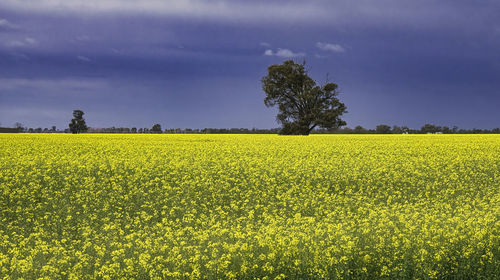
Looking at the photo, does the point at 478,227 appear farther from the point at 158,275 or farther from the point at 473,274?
the point at 158,275

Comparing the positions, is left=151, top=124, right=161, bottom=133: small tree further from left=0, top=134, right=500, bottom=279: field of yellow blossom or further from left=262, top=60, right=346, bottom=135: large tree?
left=0, top=134, right=500, bottom=279: field of yellow blossom

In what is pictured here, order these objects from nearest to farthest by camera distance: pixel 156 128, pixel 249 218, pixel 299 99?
pixel 249 218, pixel 299 99, pixel 156 128

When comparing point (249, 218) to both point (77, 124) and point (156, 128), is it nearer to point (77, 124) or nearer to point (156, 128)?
point (156, 128)

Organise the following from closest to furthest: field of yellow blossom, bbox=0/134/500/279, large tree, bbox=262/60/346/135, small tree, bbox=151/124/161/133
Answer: field of yellow blossom, bbox=0/134/500/279
large tree, bbox=262/60/346/135
small tree, bbox=151/124/161/133

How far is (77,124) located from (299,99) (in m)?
58.2

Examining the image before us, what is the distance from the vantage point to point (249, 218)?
1188 centimetres

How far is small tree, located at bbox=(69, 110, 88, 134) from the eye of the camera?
9731 centimetres

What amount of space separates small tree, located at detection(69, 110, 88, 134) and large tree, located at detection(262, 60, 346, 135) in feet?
172

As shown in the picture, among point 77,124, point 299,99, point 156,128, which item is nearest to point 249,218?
point 299,99

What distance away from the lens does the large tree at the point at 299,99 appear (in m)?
63.9

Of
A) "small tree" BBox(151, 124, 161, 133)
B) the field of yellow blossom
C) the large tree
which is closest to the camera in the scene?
the field of yellow blossom

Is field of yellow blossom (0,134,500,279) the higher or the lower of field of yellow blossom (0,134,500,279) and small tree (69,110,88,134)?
the lower

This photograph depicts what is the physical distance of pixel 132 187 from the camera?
16.3 meters

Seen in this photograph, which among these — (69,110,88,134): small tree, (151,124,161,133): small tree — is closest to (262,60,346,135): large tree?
(151,124,161,133): small tree
